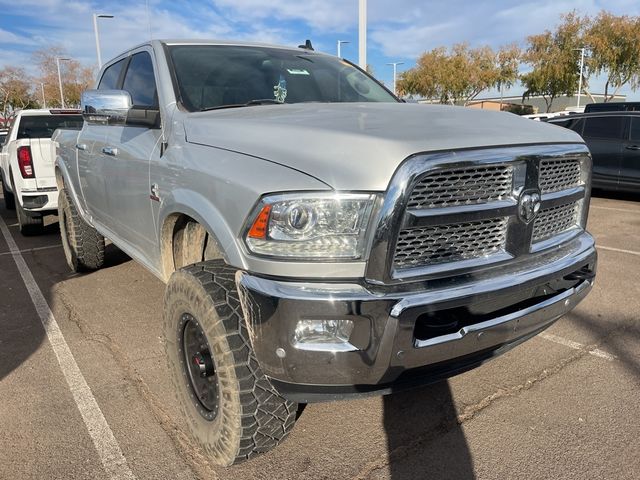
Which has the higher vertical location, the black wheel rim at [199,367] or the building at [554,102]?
the building at [554,102]

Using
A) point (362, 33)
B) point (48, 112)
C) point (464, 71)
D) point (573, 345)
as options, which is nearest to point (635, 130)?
point (362, 33)

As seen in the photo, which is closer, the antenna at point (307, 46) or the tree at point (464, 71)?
the antenna at point (307, 46)

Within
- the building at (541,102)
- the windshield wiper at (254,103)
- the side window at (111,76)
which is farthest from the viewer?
the building at (541,102)

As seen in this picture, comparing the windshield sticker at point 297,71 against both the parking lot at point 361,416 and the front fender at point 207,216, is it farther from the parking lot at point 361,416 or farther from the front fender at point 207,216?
the parking lot at point 361,416

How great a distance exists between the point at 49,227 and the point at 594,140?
393 inches

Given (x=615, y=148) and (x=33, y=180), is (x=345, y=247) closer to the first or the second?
(x=33, y=180)

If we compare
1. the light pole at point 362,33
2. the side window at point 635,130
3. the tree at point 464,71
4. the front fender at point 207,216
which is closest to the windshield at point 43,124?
the light pole at point 362,33

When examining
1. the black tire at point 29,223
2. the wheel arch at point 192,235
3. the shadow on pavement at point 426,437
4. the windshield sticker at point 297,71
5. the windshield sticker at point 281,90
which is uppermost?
the windshield sticker at point 297,71

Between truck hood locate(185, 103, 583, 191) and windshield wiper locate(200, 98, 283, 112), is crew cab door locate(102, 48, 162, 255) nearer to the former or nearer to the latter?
windshield wiper locate(200, 98, 283, 112)

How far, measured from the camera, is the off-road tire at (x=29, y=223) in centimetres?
738

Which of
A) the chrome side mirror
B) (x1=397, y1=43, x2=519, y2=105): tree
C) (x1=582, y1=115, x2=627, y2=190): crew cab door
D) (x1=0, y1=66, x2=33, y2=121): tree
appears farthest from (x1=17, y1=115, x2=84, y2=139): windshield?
(x1=0, y1=66, x2=33, y2=121): tree

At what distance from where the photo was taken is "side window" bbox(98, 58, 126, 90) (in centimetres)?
428

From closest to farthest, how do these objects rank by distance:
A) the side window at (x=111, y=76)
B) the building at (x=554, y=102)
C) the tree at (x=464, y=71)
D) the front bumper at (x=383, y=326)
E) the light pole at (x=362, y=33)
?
1. the front bumper at (x=383, y=326)
2. the side window at (x=111, y=76)
3. the light pole at (x=362, y=33)
4. the tree at (x=464, y=71)
5. the building at (x=554, y=102)

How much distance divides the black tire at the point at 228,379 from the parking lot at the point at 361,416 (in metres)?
0.18
